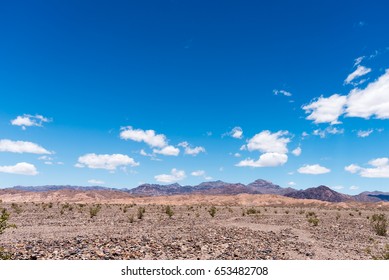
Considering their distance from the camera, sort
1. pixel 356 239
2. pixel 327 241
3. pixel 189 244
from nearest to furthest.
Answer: pixel 189 244, pixel 327 241, pixel 356 239

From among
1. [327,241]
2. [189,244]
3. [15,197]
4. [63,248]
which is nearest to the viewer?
[63,248]

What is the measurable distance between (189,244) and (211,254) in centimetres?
223

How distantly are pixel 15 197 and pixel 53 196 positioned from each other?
56.6 feet

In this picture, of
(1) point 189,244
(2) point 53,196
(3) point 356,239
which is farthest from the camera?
(2) point 53,196

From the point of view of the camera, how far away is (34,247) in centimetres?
1484

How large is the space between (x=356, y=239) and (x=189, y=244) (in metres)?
12.6
